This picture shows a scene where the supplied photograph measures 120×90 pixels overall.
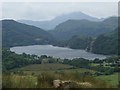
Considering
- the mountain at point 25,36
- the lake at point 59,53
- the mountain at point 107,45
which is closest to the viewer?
the lake at point 59,53

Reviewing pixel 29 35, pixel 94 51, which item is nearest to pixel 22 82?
pixel 94 51

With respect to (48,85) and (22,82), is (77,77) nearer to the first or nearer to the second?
(48,85)

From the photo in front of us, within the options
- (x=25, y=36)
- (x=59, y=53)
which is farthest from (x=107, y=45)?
(x=25, y=36)

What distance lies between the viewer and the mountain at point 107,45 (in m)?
102

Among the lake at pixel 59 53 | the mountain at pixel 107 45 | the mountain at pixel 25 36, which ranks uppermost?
the mountain at pixel 25 36

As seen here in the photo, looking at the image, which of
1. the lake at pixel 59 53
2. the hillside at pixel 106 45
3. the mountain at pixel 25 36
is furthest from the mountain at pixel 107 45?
the mountain at pixel 25 36

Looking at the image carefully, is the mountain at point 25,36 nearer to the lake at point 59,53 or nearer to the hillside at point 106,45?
the lake at point 59,53

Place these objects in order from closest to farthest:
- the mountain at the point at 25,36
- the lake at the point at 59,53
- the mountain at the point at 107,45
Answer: the lake at the point at 59,53, the mountain at the point at 107,45, the mountain at the point at 25,36

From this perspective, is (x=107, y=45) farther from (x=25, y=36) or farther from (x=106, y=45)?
(x=25, y=36)

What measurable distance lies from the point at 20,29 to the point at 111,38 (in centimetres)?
6883

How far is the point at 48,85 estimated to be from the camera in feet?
17.4

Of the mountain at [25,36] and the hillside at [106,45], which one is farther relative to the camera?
the mountain at [25,36]

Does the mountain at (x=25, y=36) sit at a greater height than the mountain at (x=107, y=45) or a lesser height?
greater

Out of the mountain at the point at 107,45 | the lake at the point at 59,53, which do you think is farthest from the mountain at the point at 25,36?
the mountain at the point at 107,45
